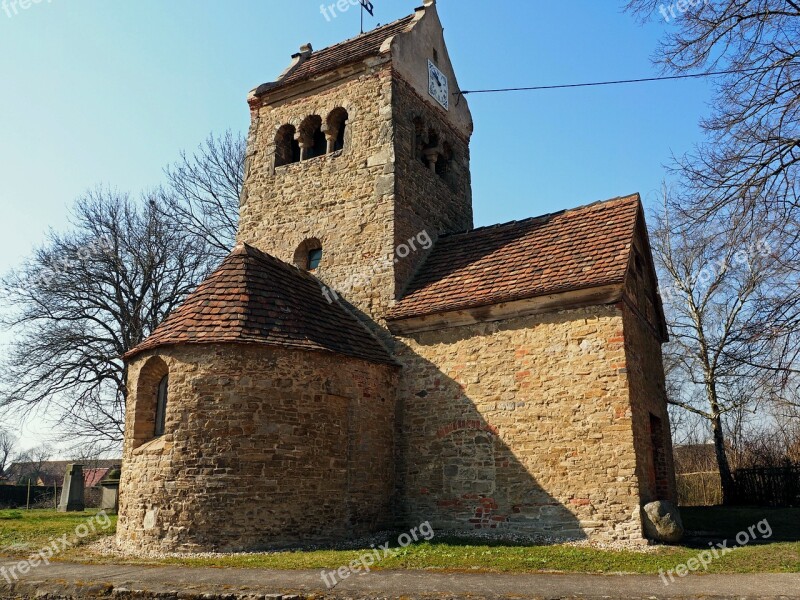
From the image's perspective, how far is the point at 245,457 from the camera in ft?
34.5

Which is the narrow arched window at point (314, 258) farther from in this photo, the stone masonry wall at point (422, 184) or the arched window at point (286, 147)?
the arched window at point (286, 147)

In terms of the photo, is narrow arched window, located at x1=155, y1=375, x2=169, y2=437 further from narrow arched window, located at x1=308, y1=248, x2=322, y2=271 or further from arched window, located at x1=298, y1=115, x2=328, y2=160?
arched window, located at x1=298, y1=115, x2=328, y2=160

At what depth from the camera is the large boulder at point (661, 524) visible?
1004cm

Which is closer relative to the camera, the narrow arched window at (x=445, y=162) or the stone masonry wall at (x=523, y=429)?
the stone masonry wall at (x=523, y=429)

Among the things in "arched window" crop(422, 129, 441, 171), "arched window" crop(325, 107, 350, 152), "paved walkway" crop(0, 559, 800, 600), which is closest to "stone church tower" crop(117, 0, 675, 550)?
"arched window" crop(325, 107, 350, 152)

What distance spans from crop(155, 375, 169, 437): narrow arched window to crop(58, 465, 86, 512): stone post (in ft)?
37.3

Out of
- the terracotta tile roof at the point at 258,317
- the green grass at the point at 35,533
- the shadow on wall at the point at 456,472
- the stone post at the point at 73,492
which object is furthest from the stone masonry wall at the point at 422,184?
the stone post at the point at 73,492

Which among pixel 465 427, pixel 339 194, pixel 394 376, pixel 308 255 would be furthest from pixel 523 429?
pixel 339 194

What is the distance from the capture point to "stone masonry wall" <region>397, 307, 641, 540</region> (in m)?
10.7

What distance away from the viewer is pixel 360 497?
38.8 feet

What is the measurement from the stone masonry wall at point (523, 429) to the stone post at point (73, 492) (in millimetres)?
13266

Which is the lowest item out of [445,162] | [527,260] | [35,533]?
[35,533]

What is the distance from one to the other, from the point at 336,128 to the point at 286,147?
62.9 inches

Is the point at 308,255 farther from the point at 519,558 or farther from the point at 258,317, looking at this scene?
the point at 519,558
